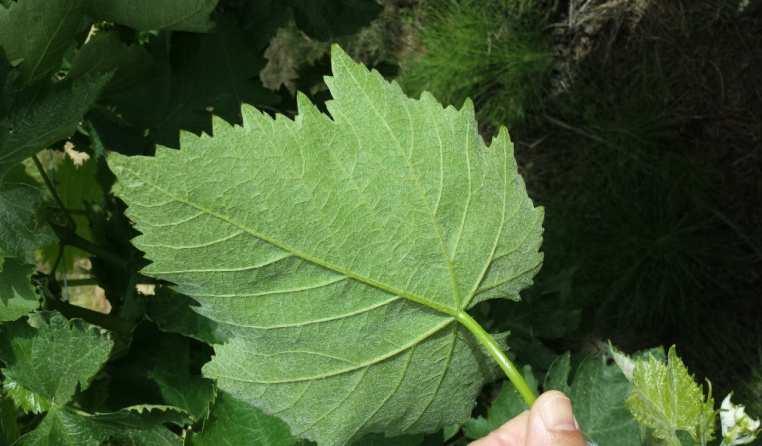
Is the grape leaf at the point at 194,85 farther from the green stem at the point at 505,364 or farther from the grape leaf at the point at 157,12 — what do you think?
the green stem at the point at 505,364

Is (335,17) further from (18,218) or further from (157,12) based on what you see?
(18,218)

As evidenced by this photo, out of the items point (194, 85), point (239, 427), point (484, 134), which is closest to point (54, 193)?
point (194, 85)

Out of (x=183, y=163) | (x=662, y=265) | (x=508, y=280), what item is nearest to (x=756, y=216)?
(x=662, y=265)

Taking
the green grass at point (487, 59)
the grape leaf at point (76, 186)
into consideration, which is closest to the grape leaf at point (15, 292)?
the grape leaf at point (76, 186)

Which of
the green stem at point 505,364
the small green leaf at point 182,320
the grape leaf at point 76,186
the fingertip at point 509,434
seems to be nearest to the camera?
the green stem at point 505,364

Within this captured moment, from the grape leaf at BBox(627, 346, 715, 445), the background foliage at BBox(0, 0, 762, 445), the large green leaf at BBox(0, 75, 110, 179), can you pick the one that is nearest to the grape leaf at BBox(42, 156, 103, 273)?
the background foliage at BBox(0, 0, 762, 445)

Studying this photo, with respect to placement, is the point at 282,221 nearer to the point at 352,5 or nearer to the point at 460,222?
the point at 460,222
